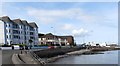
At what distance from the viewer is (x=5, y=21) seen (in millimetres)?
100438

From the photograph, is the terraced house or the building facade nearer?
the terraced house

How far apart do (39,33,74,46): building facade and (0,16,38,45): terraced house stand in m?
17.3

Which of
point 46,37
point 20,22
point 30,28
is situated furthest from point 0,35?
point 46,37

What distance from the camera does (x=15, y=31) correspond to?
107m

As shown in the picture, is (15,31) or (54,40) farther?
(54,40)

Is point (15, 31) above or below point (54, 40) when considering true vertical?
above

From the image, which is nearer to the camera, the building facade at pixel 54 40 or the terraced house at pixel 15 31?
the terraced house at pixel 15 31

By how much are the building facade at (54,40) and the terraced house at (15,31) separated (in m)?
17.3

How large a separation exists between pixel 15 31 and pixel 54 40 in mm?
51384

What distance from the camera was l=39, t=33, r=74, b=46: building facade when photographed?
153000 millimetres

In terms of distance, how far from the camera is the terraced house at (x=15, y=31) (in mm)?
97312

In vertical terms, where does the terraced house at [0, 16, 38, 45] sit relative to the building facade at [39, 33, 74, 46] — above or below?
above

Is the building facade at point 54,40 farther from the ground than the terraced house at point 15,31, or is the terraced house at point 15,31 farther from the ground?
the terraced house at point 15,31

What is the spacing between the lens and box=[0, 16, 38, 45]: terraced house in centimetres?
9731
